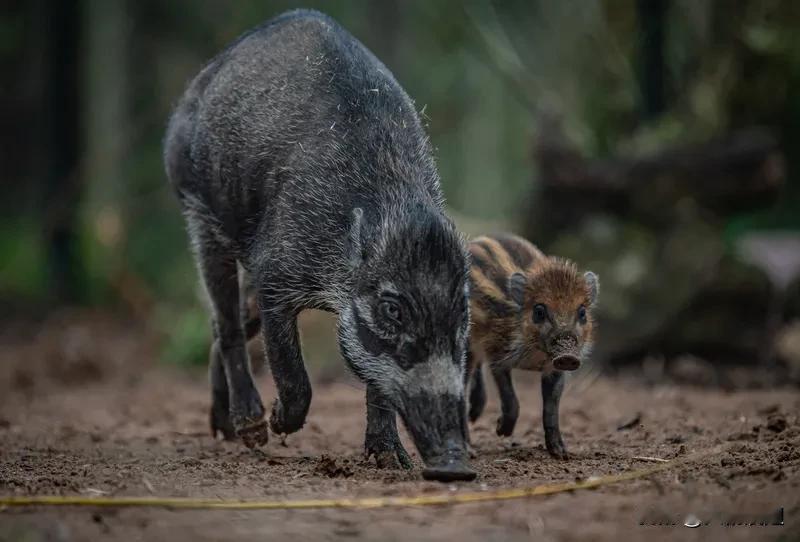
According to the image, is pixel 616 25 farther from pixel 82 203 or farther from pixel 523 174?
pixel 523 174

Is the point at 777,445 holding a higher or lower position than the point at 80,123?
lower

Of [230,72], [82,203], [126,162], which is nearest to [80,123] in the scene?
[82,203]

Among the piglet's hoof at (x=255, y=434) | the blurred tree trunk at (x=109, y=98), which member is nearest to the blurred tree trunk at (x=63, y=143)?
the blurred tree trunk at (x=109, y=98)

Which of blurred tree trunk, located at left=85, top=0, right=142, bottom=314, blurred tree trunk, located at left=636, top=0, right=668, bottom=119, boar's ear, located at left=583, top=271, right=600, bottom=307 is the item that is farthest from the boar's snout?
blurred tree trunk, located at left=85, top=0, right=142, bottom=314

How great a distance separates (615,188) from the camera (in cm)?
1228

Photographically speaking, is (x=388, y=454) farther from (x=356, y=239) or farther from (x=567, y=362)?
(x=356, y=239)

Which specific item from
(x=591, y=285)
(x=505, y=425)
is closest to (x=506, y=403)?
(x=505, y=425)

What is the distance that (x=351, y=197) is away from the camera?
6148 mm

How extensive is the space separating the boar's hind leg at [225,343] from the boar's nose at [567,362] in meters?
1.92

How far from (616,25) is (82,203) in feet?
30.6

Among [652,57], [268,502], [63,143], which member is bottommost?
[268,502]

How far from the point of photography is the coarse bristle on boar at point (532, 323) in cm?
654

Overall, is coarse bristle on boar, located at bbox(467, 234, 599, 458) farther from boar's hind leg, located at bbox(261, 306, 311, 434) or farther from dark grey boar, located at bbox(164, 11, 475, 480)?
boar's hind leg, located at bbox(261, 306, 311, 434)

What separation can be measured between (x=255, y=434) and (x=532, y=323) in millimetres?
1830
